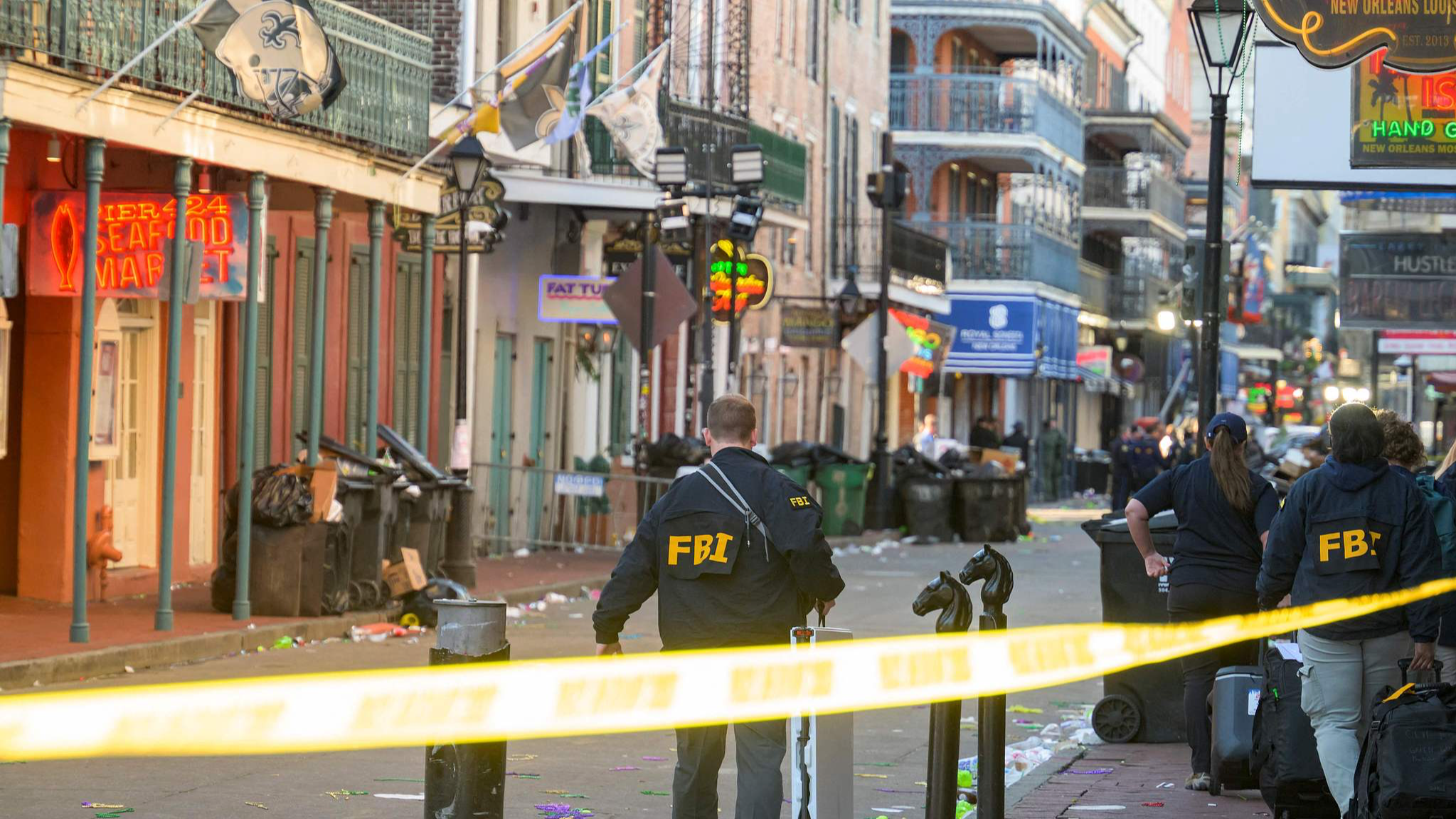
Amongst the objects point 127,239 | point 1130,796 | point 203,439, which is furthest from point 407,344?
point 1130,796

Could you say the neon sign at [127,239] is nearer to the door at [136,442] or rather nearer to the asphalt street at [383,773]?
the door at [136,442]

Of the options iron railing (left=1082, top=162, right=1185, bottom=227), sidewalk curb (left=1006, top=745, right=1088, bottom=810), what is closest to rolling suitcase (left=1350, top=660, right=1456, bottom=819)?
sidewalk curb (left=1006, top=745, right=1088, bottom=810)

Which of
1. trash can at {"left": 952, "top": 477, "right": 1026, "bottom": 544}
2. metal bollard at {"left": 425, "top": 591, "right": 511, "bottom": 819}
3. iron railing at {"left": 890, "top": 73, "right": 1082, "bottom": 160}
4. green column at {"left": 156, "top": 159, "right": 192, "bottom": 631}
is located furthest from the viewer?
iron railing at {"left": 890, "top": 73, "right": 1082, "bottom": 160}

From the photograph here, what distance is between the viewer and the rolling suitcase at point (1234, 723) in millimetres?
10602

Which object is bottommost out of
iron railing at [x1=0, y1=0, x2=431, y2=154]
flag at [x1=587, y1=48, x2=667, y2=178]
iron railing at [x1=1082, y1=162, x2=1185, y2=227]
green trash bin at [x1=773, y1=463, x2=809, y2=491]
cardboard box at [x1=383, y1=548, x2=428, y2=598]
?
cardboard box at [x1=383, y1=548, x2=428, y2=598]

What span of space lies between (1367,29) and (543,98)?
13.5 m

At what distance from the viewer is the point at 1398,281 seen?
71.3 feet

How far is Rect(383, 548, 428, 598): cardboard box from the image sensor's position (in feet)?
62.9

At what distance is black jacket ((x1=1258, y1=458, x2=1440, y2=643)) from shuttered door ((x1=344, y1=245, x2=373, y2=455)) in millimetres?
15666

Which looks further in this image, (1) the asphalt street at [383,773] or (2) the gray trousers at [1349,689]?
(1) the asphalt street at [383,773]

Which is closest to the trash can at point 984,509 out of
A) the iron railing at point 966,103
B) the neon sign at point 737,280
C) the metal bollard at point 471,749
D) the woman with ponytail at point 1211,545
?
the neon sign at point 737,280

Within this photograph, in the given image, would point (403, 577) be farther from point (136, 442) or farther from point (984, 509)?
point (984, 509)

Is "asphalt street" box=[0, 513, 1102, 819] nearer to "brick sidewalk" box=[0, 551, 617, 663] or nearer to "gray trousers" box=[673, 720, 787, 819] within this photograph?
"brick sidewalk" box=[0, 551, 617, 663]

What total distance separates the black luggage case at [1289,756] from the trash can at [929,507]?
78.9 feet
